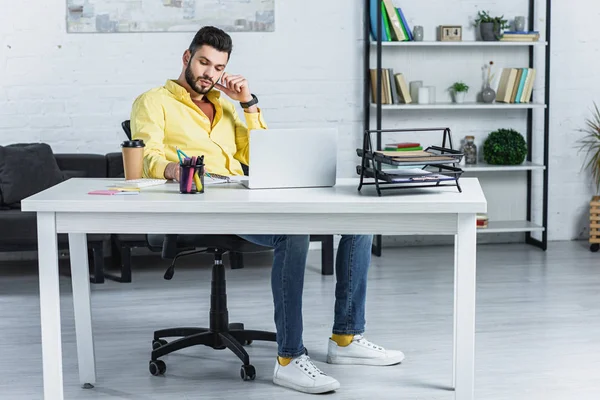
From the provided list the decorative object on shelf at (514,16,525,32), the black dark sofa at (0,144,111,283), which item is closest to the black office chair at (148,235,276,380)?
the black dark sofa at (0,144,111,283)

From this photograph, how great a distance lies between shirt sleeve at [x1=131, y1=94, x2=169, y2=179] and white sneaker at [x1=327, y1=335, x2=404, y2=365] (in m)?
0.96

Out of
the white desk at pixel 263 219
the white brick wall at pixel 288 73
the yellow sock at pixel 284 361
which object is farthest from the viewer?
the white brick wall at pixel 288 73

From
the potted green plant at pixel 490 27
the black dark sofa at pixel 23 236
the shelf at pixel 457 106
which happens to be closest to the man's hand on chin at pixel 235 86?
the black dark sofa at pixel 23 236

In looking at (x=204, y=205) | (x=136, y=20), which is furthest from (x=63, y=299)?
(x=204, y=205)

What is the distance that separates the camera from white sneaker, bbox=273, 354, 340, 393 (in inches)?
121

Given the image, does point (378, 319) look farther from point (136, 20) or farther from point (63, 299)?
point (136, 20)

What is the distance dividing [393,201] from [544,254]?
325 cm

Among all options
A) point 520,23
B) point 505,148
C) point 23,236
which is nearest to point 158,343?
point 23,236

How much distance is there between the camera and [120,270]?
5184mm

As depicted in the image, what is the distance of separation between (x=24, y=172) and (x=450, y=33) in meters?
2.73

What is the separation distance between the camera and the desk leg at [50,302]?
Answer: 8.68 feet

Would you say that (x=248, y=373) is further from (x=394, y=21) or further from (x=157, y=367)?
(x=394, y=21)

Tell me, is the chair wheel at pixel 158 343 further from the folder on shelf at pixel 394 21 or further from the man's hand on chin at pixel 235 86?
the folder on shelf at pixel 394 21

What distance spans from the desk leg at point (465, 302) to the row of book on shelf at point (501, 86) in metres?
2.99
